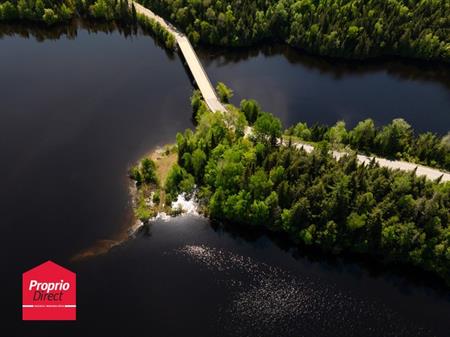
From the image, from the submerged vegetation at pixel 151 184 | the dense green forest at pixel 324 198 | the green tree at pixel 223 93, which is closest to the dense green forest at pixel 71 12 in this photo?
the green tree at pixel 223 93

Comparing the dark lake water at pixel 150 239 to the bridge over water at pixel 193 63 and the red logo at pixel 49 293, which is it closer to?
the red logo at pixel 49 293

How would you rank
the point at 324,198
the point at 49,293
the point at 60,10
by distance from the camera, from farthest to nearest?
the point at 60,10 < the point at 324,198 < the point at 49,293

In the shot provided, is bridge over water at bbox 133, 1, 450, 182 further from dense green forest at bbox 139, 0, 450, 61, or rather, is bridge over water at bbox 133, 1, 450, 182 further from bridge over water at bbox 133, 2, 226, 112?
dense green forest at bbox 139, 0, 450, 61

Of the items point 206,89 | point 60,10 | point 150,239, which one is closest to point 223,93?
point 206,89

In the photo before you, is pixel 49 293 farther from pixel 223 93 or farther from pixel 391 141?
pixel 391 141

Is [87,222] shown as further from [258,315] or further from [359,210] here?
[359,210]

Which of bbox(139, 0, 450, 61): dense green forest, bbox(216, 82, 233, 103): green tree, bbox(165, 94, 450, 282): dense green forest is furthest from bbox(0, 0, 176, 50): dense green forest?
bbox(165, 94, 450, 282): dense green forest
